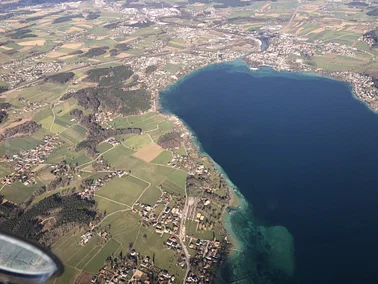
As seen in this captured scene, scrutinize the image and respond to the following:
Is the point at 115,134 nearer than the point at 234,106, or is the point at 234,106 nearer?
the point at 115,134

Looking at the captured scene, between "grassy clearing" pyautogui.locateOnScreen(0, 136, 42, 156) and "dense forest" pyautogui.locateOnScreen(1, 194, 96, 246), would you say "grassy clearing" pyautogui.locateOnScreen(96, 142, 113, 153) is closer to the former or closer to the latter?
"grassy clearing" pyautogui.locateOnScreen(0, 136, 42, 156)

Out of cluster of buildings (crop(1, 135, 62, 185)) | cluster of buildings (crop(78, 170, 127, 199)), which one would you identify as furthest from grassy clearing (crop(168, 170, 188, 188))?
cluster of buildings (crop(1, 135, 62, 185))

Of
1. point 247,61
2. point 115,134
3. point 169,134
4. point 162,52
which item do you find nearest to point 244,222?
point 169,134

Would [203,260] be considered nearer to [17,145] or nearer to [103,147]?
[103,147]

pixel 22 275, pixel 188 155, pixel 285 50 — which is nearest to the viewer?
pixel 22 275

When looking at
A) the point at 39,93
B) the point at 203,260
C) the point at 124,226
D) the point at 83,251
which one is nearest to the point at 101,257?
the point at 83,251

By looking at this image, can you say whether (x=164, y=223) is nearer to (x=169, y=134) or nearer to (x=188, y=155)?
(x=188, y=155)
